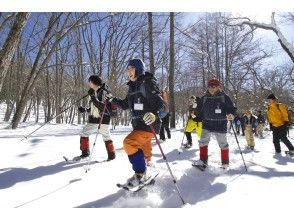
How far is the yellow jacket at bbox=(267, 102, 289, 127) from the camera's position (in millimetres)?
10219

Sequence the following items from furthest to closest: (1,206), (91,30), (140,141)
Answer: (91,30), (140,141), (1,206)

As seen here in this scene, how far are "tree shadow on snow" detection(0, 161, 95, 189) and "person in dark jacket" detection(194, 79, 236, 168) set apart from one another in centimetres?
254

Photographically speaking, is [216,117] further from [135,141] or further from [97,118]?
[135,141]

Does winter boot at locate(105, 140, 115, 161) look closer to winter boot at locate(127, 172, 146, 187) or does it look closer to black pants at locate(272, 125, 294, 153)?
winter boot at locate(127, 172, 146, 187)

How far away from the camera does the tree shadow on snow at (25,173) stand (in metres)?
5.02

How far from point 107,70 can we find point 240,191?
26.3m

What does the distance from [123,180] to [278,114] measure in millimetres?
6735

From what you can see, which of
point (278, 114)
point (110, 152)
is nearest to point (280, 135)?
point (278, 114)

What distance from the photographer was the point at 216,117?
22.8 ft

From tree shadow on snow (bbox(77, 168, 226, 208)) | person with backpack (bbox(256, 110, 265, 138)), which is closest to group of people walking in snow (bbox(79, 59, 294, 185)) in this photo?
tree shadow on snow (bbox(77, 168, 226, 208))

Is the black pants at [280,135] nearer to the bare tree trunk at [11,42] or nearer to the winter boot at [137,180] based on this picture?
the winter boot at [137,180]

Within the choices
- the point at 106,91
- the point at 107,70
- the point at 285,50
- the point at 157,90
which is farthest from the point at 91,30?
the point at 157,90

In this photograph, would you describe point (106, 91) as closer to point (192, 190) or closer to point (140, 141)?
point (140, 141)

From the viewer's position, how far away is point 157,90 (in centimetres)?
500
